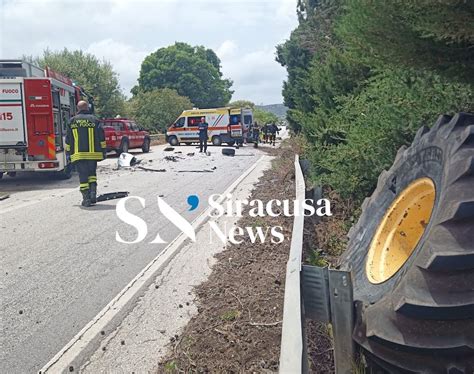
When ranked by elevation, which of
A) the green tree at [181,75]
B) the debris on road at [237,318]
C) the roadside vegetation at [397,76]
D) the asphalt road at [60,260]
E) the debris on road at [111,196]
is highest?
the green tree at [181,75]

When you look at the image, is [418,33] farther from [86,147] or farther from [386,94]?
[86,147]

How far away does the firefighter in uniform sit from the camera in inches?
385

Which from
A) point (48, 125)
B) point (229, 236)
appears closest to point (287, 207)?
point (229, 236)

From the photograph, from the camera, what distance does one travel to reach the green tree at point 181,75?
77562 millimetres

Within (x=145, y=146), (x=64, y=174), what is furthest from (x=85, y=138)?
(x=145, y=146)

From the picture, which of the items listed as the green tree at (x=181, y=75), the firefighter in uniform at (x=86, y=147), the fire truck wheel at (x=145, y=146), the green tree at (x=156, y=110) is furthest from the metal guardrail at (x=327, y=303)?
the green tree at (x=181, y=75)

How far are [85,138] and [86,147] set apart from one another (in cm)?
18

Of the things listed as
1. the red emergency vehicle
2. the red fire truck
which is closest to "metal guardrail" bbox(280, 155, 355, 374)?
the red fire truck

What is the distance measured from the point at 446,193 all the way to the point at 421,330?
75 centimetres

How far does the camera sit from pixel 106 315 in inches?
171

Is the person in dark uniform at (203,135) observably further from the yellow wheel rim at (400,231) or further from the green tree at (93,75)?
the yellow wheel rim at (400,231)

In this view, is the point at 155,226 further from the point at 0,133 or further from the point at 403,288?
the point at 0,133

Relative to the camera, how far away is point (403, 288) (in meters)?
2.51

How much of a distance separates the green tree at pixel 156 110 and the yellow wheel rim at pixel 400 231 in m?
49.2
